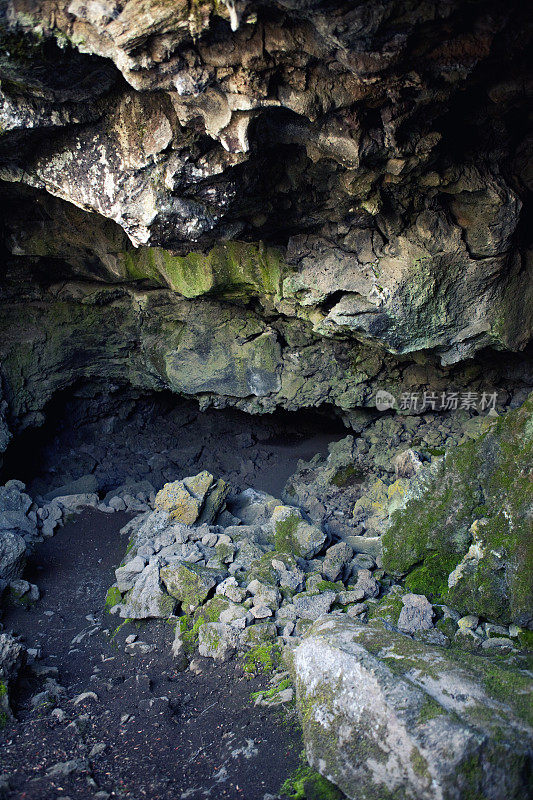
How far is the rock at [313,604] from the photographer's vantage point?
4.46 meters

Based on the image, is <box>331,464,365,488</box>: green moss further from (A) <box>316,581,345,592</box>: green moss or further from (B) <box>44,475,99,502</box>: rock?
(B) <box>44,475,99,502</box>: rock

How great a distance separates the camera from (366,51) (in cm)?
304

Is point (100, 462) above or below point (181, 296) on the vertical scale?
below

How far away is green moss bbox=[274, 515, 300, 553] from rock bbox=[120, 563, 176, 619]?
4.39 ft

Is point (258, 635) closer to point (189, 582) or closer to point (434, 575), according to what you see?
point (189, 582)

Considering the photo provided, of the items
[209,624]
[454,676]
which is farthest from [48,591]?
[454,676]

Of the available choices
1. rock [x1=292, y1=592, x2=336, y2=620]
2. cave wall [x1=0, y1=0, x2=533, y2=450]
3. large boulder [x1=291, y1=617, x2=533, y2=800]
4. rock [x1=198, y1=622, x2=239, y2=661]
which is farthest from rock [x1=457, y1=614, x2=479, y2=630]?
cave wall [x1=0, y1=0, x2=533, y2=450]

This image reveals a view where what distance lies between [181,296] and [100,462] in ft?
11.7

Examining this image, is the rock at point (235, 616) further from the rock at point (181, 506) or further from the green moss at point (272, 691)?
the rock at point (181, 506)

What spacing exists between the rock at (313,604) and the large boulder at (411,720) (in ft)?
3.82

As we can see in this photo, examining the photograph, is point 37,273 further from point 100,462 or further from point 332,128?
point 332,128

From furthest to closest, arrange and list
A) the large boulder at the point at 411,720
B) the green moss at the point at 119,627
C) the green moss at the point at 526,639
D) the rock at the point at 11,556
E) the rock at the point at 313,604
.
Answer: the rock at the point at 11,556, the green moss at the point at 119,627, the rock at the point at 313,604, the green moss at the point at 526,639, the large boulder at the point at 411,720

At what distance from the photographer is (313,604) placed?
14.9 ft

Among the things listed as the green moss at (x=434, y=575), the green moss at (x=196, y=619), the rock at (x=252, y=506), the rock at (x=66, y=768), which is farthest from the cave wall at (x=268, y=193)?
the rock at (x=66, y=768)
